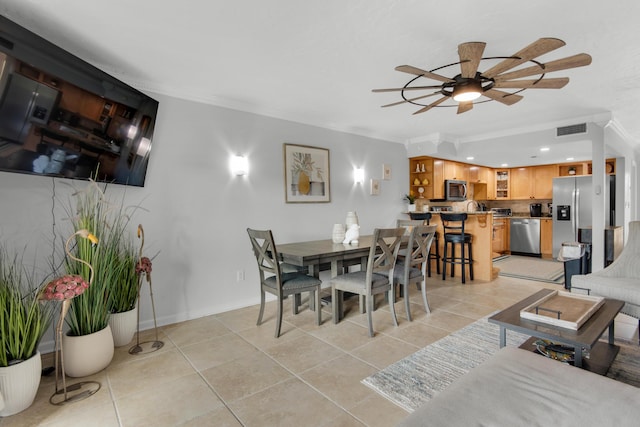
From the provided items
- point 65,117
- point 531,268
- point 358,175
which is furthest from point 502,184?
point 65,117

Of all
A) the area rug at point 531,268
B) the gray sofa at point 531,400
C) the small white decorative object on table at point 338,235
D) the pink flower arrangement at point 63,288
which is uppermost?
the small white decorative object on table at point 338,235

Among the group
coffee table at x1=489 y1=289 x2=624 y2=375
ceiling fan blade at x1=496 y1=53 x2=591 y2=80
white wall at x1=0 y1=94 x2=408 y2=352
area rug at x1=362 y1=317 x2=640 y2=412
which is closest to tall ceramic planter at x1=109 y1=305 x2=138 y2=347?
white wall at x1=0 y1=94 x2=408 y2=352

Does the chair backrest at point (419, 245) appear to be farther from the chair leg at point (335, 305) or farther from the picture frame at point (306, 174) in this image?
the picture frame at point (306, 174)

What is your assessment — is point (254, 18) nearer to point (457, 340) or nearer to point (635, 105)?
point (457, 340)

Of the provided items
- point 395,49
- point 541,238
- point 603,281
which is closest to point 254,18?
point 395,49

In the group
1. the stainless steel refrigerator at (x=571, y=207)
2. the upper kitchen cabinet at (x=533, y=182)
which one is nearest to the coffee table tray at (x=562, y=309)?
the stainless steel refrigerator at (x=571, y=207)

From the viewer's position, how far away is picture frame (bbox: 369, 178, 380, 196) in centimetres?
521

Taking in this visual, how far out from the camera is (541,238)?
688 cm

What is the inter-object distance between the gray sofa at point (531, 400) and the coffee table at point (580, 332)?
17.7 inches

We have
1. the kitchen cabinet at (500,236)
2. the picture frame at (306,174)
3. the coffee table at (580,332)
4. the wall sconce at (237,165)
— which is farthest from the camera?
the kitchen cabinet at (500,236)

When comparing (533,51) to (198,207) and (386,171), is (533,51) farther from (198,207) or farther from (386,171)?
(386,171)

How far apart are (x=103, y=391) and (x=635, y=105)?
20.0 ft

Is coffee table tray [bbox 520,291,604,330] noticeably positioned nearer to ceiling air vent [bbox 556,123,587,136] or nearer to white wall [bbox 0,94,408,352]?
white wall [bbox 0,94,408,352]

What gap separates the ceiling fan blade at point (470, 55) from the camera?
183 cm
